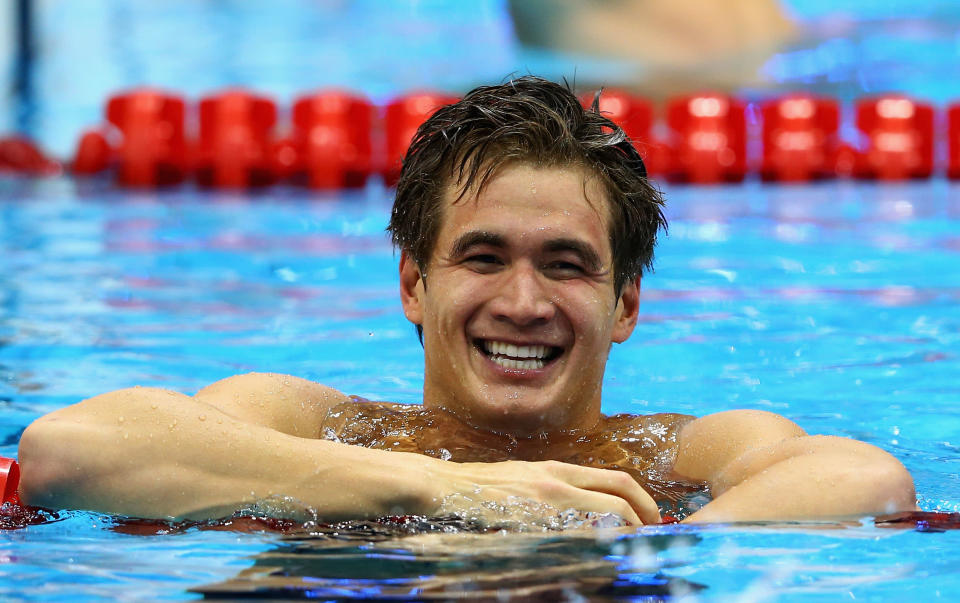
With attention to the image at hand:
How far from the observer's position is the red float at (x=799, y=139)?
13.1 metres

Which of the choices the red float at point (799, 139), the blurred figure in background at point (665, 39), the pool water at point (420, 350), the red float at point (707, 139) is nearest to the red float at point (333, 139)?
the pool water at point (420, 350)

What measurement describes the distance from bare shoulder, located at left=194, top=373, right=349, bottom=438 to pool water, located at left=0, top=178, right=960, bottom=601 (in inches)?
18.5

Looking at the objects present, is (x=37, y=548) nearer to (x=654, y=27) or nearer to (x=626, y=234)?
(x=626, y=234)

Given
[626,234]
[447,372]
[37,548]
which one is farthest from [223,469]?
[626,234]

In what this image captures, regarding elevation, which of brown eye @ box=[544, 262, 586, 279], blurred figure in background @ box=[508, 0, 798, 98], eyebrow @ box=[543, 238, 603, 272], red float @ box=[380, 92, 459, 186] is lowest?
brown eye @ box=[544, 262, 586, 279]

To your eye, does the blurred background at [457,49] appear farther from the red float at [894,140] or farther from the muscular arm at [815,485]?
the muscular arm at [815,485]

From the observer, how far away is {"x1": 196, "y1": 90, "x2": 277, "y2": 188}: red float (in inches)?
498

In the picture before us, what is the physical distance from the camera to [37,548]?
2547 mm

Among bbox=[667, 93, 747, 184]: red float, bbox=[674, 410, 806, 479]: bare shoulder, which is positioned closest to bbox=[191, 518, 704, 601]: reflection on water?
bbox=[674, 410, 806, 479]: bare shoulder

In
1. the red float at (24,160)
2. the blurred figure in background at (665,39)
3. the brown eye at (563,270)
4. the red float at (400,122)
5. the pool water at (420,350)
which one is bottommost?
the pool water at (420,350)

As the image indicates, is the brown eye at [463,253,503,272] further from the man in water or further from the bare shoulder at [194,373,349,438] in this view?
the bare shoulder at [194,373,349,438]

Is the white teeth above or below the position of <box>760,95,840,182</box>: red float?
below

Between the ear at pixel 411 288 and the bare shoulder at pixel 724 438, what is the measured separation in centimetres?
76

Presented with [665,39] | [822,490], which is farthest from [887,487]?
[665,39]
